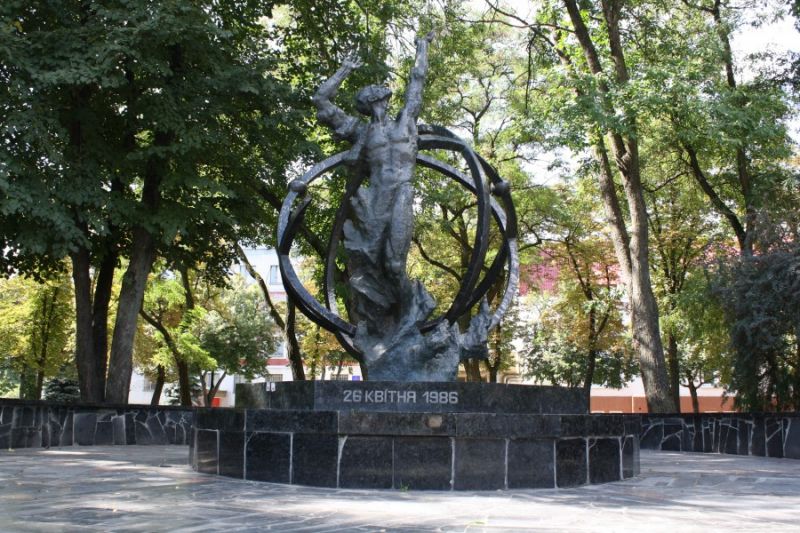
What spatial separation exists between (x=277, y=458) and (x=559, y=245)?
2456 cm

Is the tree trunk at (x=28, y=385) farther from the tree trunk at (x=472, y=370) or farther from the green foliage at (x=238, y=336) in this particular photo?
the tree trunk at (x=472, y=370)

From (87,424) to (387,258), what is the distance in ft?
29.3

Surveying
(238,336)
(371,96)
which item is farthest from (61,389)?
(371,96)

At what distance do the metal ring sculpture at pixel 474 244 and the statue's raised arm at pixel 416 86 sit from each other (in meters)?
0.37

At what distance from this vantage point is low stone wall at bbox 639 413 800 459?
51.6ft

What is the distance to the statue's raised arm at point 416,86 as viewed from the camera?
38.1ft

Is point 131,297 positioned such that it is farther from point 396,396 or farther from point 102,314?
point 396,396

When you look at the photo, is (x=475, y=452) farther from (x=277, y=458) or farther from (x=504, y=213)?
(x=504, y=213)

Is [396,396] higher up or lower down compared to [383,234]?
lower down

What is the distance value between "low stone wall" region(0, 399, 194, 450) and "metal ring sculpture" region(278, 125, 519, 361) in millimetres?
3760

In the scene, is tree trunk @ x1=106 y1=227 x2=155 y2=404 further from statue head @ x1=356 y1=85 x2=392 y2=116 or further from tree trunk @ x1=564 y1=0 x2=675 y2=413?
tree trunk @ x1=564 y1=0 x2=675 y2=413

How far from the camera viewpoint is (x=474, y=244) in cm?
1159

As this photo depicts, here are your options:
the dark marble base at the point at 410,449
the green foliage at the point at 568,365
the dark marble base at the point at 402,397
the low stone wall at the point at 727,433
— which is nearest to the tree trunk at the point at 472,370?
the low stone wall at the point at 727,433

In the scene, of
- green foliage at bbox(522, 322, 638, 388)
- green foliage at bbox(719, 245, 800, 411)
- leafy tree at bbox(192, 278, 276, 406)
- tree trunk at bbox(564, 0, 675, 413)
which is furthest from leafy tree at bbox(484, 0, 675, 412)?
leafy tree at bbox(192, 278, 276, 406)
